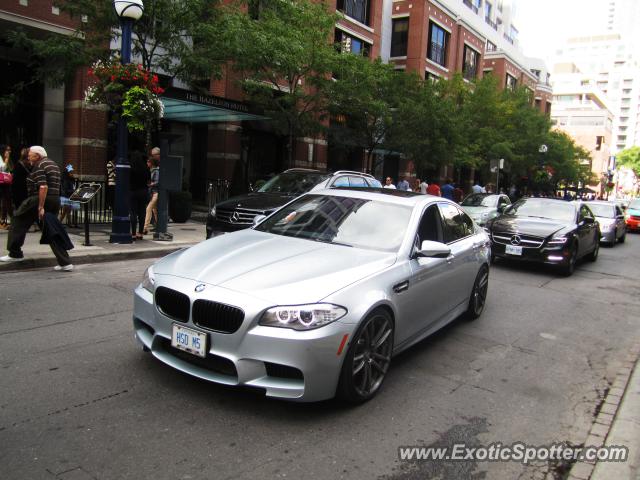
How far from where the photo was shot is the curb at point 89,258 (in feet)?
26.4

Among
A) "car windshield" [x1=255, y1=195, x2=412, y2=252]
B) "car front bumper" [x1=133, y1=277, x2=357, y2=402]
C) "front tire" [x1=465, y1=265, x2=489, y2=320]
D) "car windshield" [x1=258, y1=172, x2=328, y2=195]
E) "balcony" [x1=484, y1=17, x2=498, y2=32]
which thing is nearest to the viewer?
"car front bumper" [x1=133, y1=277, x2=357, y2=402]

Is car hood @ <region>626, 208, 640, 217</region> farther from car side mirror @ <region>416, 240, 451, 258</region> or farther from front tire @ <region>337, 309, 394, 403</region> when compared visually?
front tire @ <region>337, 309, 394, 403</region>

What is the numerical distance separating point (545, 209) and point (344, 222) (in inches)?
339

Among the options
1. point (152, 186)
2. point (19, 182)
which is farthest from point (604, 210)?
point (19, 182)

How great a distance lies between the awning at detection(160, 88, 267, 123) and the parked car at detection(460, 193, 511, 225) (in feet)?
24.1

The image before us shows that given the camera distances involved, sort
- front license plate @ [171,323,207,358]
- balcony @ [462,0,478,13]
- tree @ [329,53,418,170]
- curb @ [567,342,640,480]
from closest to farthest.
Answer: curb @ [567,342,640,480], front license plate @ [171,323,207,358], tree @ [329,53,418,170], balcony @ [462,0,478,13]

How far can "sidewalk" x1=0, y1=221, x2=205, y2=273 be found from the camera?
840cm

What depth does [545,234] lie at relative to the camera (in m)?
10.6

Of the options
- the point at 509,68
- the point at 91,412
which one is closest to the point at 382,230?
the point at 91,412

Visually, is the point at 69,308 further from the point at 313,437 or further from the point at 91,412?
the point at 313,437

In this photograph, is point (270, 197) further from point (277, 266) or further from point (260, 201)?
point (277, 266)

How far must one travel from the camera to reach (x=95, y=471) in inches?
114

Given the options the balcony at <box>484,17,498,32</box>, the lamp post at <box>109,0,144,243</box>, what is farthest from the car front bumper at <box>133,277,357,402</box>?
the balcony at <box>484,17,498,32</box>

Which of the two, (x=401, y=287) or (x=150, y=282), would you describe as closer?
(x=150, y=282)
